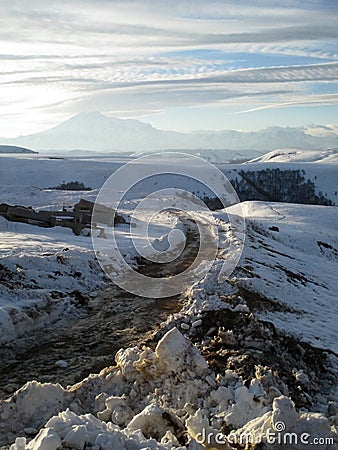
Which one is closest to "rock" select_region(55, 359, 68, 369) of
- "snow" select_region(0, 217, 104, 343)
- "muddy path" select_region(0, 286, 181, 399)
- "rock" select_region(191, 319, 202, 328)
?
"muddy path" select_region(0, 286, 181, 399)

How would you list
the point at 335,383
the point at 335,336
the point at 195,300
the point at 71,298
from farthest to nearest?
1. the point at 71,298
2. the point at 195,300
3. the point at 335,336
4. the point at 335,383

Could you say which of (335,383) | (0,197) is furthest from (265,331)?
(0,197)

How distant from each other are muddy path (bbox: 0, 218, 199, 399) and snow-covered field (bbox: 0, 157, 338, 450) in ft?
1.44

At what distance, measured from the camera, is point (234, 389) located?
25.5 ft

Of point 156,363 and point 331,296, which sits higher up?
point 156,363

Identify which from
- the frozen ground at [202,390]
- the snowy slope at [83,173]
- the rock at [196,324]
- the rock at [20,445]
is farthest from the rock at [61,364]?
the snowy slope at [83,173]

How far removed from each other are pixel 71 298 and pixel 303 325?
622cm

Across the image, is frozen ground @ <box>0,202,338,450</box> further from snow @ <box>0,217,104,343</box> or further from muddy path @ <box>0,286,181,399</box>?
snow @ <box>0,217,104,343</box>

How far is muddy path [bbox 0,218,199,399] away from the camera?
9.23 m

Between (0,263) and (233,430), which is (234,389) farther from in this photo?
(0,263)

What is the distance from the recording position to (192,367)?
318 inches

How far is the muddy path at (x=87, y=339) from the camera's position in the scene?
923cm

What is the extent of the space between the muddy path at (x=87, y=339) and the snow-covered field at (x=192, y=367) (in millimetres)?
440

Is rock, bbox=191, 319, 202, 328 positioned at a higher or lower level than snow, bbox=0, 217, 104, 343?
lower
